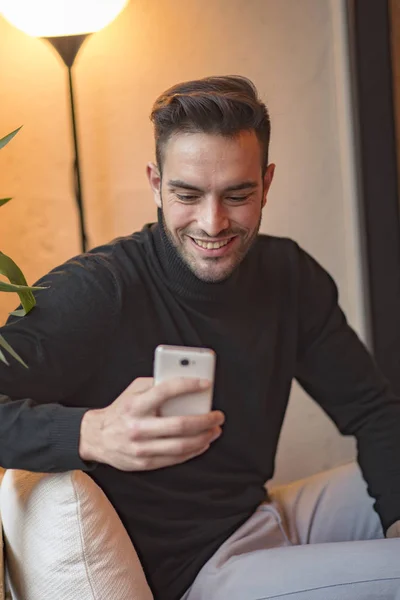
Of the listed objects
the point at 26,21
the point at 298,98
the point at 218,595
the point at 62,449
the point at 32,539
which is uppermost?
the point at 26,21

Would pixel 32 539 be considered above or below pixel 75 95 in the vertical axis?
below

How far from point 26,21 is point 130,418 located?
0.91 metres

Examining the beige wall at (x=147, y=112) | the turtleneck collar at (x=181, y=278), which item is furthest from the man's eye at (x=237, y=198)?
the beige wall at (x=147, y=112)

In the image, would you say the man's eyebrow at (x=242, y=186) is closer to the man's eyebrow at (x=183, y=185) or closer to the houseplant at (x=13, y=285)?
the man's eyebrow at (x=183, y=185)

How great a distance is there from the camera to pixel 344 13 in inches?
71.8

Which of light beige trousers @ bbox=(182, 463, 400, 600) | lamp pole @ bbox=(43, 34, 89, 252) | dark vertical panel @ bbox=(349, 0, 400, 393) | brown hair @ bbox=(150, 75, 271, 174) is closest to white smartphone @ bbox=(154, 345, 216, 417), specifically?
light beige trousers @ bbox=(182, 463, 400, 600)

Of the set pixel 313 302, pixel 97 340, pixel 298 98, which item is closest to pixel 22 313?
pixel 97 340

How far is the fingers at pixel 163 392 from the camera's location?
889mm

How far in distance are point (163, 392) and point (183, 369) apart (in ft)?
0.17

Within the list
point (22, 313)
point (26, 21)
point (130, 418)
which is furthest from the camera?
point (26, 21)

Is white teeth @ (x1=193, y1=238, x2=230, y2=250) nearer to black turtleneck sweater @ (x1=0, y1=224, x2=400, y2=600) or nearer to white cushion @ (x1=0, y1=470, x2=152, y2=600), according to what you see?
black turtleneck sweater @ (x1=0, y1=224, x2=400, y2=600)

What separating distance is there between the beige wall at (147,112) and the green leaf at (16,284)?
2.38ft

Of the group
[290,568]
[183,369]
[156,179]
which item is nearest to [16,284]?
[183,369]

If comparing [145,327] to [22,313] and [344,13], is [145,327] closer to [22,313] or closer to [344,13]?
[22,313]
